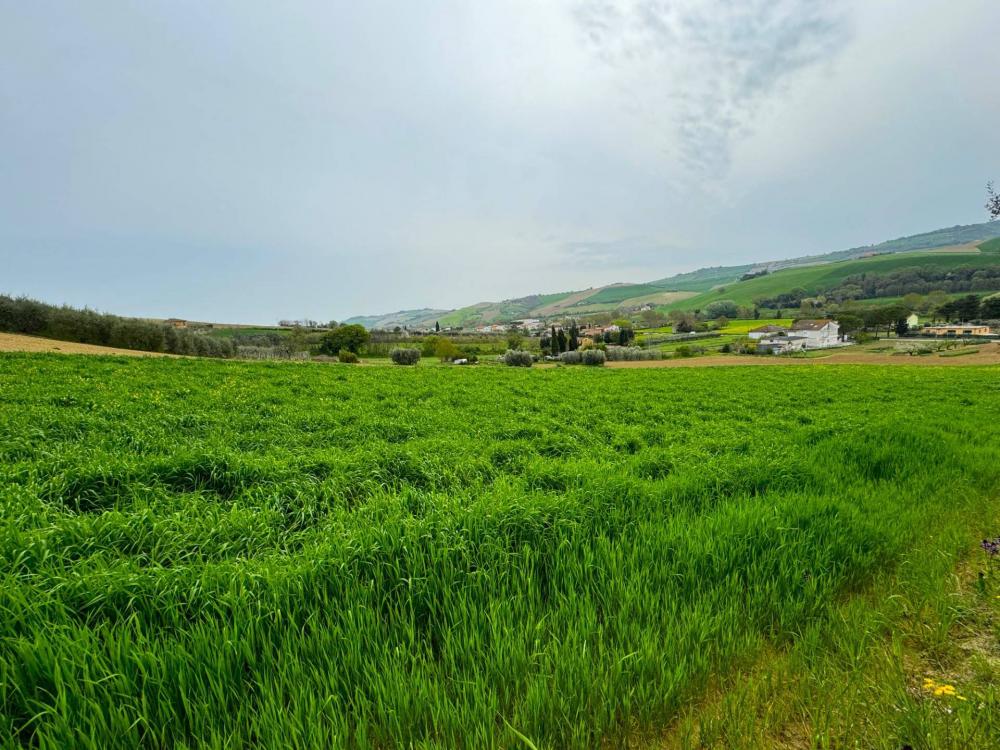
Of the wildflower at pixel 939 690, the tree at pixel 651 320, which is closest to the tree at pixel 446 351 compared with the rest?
the wildflower at pixel 939 690

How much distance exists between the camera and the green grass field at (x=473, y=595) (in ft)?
7.18

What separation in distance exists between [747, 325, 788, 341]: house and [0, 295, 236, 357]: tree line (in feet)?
381

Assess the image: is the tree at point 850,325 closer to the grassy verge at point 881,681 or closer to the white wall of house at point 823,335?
the white wall of house at point 823,335

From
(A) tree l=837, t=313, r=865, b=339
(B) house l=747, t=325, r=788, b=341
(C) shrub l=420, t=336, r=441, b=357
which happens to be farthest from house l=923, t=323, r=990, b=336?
(C) shrub l=420, t=336, r=441, b=357

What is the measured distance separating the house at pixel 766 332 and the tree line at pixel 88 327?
11618cm

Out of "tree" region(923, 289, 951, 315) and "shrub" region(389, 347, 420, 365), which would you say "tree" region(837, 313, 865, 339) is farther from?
"shrub" region(389, 347, 420, 365)

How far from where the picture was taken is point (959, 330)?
86250mm

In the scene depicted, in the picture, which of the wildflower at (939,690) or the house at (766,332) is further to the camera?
the house at (766,332)

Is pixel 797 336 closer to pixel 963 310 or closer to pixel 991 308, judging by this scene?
pixel 991 308

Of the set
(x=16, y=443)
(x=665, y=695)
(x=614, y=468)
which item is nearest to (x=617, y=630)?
(x=665, y=695)

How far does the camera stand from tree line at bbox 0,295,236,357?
33.3m

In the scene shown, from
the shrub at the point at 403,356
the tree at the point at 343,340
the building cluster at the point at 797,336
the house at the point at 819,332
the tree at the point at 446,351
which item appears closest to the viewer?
the shrub at the point at 403,356

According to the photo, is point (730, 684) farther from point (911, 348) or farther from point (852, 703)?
point (911, 348)

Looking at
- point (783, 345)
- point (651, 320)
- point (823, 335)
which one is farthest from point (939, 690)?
point (651, 320)
